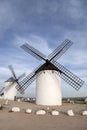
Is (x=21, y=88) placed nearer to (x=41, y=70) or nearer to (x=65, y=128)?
(x=41, y=70)

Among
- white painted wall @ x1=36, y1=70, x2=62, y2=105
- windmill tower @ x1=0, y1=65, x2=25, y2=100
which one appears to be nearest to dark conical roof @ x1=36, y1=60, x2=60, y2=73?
white painted wall @ x1=36, y1=70, x2=62, y2=105

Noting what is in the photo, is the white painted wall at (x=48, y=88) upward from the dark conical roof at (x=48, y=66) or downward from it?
downward

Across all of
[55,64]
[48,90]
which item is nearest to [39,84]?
[48,90]

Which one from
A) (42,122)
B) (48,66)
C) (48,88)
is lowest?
(42,122)

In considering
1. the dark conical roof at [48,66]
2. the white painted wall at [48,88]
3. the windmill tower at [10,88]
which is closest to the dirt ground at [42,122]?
the white painted wall at [48,88]

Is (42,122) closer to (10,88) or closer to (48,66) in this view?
(48,66)

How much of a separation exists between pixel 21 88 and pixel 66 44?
28.3ft

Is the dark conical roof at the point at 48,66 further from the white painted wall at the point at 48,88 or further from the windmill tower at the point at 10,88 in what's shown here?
the windmill tower at the point at 10,88

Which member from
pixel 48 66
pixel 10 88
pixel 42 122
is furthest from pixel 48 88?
pixel 10 88

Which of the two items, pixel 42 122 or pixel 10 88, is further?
pixel 10 88

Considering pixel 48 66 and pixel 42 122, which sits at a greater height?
pixel 48 66

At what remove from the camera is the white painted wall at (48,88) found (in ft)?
79.0

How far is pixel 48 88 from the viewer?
2412 centimetres

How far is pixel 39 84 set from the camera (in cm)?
2489
